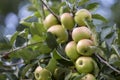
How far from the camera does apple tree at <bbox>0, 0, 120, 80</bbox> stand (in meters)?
0.94

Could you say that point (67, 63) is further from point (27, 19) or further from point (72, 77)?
point (27, 19)

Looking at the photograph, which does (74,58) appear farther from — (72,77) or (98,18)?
(98,18)

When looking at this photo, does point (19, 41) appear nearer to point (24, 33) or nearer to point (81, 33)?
point (24, 33)

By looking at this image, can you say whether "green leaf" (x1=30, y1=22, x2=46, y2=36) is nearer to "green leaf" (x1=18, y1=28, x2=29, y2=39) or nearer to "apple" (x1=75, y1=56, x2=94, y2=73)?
"green leaf" (x1=18, y1=28, x2=29, y2=39)

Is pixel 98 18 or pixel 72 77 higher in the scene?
pixel 98 18

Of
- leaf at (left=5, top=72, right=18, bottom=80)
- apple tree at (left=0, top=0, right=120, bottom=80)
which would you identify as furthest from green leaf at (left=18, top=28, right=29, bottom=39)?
leaf at (left=5, top=72, right=18, bottom=80)

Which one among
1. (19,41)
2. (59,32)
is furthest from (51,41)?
(19,41)

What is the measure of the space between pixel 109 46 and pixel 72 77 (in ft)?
0.42

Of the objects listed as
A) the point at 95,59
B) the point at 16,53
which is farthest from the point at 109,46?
the point at 16,53

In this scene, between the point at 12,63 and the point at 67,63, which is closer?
the point at 67,63

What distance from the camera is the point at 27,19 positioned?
1094 millimetres

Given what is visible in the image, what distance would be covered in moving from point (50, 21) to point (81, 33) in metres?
0.10

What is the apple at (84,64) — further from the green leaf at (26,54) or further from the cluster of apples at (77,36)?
the green leaf at (26,54)

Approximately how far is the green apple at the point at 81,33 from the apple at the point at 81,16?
2cm
